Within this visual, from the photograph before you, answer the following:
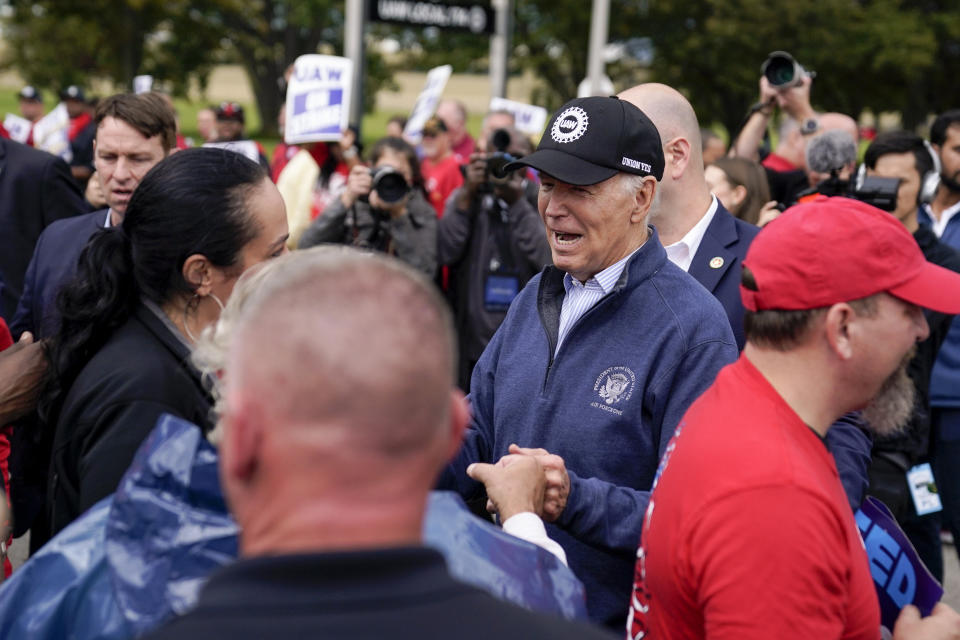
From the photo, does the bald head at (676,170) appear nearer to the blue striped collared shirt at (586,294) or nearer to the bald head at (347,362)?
the blue striped collared shirt at (586,294)

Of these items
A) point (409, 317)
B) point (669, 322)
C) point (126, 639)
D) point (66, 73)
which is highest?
point (409, 317)

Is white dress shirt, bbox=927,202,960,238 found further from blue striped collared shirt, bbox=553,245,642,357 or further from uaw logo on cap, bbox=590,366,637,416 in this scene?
uaw logo on cap, bbox=590,366,637,416

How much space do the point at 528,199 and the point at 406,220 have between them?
83 cm

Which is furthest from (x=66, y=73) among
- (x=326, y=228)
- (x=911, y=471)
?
(x=911, y=471)

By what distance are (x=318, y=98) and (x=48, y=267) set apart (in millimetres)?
3893

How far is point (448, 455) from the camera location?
125 cm

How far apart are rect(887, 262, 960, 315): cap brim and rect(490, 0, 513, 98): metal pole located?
32.9ft

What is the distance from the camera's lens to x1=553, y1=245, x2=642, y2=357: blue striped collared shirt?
8.78 ft

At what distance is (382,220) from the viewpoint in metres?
6.73

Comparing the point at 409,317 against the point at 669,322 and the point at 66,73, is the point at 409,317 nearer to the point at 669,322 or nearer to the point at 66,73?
the point at 669,322

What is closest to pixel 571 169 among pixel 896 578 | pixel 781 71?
pixel 896 578

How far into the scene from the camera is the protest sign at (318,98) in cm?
754

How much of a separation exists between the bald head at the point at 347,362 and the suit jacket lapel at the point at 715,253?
223cm

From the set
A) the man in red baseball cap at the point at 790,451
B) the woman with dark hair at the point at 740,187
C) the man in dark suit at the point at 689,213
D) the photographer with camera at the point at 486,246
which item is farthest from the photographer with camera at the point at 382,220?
the man in red baseball cap at the point at 790,451
